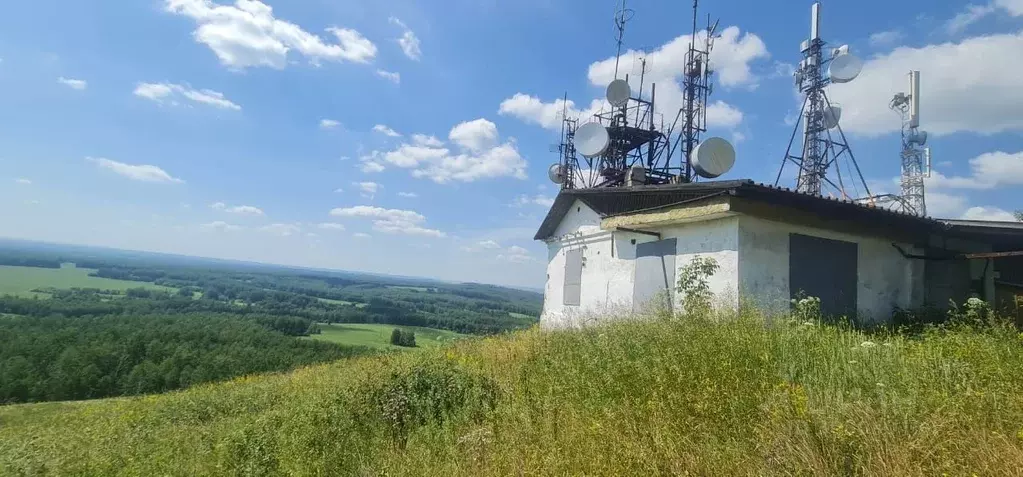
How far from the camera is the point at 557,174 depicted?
22.3 m

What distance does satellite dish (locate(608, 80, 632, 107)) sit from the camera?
1739 centimetres

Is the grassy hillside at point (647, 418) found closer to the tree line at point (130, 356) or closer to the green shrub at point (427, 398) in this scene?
the green shrub at point (427, 398)

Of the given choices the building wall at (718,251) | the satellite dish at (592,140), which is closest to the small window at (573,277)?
the satellite dish at (592,140)

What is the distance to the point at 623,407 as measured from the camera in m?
4.06

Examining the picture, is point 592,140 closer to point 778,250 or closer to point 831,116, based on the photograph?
point 778,250

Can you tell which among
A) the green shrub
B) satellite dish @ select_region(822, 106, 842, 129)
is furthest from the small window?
satellite dish @ select_region(822, 106, 842, 129)

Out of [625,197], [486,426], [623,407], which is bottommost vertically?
[486,426]

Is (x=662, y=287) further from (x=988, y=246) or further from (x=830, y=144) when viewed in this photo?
(x=830, y=144)

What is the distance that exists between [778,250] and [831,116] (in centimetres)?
1367

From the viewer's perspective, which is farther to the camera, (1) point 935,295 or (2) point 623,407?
(1) point 935,295

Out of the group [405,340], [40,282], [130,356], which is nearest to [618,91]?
[405,340]

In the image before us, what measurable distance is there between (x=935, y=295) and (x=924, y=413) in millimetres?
9026

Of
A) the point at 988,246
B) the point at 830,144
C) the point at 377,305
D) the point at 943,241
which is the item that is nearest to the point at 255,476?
the point at 943,241

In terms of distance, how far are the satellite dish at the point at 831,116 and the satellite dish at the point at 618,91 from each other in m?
7.92
